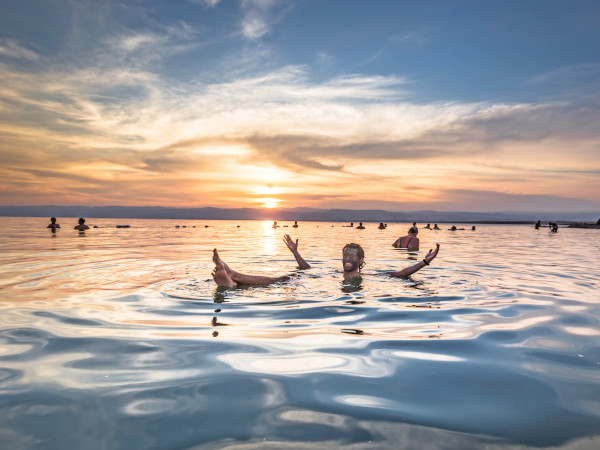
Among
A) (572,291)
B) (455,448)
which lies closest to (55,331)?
(455,448)

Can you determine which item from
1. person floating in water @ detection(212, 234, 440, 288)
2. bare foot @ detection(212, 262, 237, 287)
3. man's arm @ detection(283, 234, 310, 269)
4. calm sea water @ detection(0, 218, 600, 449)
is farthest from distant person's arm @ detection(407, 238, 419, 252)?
bare foot @ detection(212, 262, 237, 287)

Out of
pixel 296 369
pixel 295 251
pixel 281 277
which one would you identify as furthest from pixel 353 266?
pixel 296 369

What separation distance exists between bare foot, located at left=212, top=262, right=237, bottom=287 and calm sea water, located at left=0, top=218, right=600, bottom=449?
248mm

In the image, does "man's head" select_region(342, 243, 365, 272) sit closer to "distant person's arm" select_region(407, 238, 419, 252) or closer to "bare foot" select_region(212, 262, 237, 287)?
"bare foot" select_region(212, 262, 237, 287)

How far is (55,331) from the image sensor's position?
204 inches

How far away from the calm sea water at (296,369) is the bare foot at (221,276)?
0.25m

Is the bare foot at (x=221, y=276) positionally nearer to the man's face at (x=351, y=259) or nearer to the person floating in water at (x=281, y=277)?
the person floating in water at (x=281, y=277)

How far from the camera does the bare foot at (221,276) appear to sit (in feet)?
25.9

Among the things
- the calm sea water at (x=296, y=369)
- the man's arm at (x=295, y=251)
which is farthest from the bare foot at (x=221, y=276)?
the man's arm at (x=295, y=251)

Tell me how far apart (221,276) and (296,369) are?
448 cm

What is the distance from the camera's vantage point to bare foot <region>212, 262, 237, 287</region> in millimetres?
7903

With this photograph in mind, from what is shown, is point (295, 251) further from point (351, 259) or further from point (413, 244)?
point (413, 244)

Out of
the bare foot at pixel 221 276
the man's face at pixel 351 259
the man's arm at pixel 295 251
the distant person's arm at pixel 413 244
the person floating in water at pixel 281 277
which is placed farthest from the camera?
the distant person's arm at pixel 413 244

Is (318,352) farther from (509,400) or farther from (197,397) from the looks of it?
(509,400)
